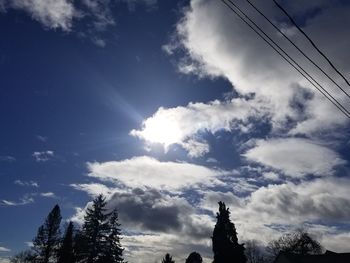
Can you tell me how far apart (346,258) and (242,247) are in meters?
21.7

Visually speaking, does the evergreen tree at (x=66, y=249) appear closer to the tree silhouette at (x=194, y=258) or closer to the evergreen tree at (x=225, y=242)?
the tree silhouette at (x=194, y=258)

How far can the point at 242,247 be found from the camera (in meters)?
42.5

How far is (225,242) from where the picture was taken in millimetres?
42656

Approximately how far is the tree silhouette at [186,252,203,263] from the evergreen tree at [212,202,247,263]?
870 centimetres

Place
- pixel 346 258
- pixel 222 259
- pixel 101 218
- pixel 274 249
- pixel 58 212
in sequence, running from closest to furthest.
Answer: pixel 222 259, pixel 101 218, pixel 346 258, pixel 58 212, pixel 274 249

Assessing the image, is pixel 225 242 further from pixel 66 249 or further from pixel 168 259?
pixel 66 249

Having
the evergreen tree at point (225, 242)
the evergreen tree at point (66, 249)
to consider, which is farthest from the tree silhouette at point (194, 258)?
the evergreen tree at point (66, 249)

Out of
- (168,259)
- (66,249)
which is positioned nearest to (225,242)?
(168,259)

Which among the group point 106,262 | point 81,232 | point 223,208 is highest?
point 223,208

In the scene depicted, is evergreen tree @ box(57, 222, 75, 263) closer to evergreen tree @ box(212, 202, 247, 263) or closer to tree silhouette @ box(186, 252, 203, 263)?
tree silhouette @ box(186, 252, 203, 263)

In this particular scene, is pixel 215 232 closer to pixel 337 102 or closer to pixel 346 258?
pixel 346 258

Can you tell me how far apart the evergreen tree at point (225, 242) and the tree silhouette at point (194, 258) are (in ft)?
28.5

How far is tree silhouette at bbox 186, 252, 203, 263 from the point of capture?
166ft

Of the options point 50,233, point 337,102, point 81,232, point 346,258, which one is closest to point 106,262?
point 81,232
